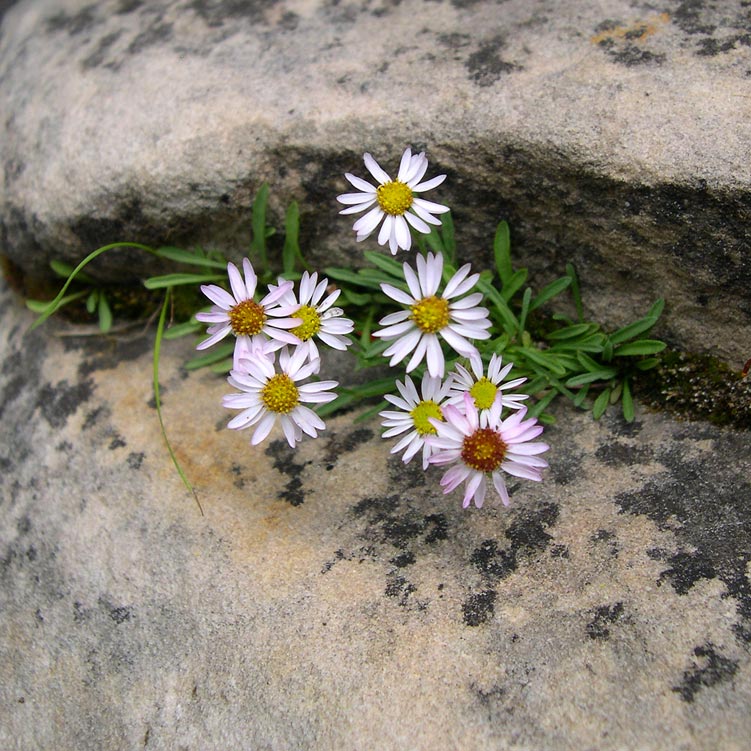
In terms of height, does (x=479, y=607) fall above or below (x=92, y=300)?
below

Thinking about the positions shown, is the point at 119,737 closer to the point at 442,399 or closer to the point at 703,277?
the point at 442,399

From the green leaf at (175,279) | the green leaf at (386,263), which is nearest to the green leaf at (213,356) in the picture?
the green leaf at (175,279)

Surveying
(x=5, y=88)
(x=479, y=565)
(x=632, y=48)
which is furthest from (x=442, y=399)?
(x=5, y=88)

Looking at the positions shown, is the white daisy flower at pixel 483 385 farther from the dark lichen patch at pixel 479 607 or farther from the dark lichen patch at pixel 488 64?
the dark lichen patch at pixel 488 64

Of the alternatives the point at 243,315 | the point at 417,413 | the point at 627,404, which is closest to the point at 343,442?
the point at 417,413

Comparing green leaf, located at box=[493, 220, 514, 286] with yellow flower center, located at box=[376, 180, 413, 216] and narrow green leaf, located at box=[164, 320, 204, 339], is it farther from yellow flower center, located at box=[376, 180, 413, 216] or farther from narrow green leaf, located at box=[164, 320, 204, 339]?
narrow green leaf, located at box=[164, 320, 204, 339]

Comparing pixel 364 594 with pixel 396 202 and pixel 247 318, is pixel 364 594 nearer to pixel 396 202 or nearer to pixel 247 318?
pixel 247 318
